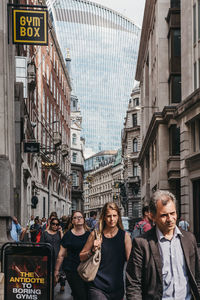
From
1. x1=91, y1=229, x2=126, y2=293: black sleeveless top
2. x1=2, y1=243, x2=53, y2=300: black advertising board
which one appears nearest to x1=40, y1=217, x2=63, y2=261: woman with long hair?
x1=2, y1=243, x2=53, y2=300: black advertising board

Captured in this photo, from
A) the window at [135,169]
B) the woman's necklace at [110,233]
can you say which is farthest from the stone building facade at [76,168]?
the woman's necklace at [110,233]

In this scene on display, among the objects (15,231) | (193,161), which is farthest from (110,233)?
(193,161)

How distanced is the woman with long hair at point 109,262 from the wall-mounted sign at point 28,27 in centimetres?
902

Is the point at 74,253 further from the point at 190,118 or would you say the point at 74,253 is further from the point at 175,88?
the point at 175,88

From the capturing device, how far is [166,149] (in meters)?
34.3

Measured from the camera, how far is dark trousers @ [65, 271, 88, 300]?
7.05 meters

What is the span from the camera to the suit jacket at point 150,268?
4.04m

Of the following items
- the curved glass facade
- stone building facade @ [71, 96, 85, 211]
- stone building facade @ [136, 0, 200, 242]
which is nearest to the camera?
stone building facade @ [136, 0, 200, 242]

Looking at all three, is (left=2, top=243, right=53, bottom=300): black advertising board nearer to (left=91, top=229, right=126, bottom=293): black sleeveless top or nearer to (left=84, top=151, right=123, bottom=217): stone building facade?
(left=91, top=229, right=126, bottom=293): black sleeveless top

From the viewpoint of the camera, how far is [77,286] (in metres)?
7.29

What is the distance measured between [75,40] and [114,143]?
39.9m

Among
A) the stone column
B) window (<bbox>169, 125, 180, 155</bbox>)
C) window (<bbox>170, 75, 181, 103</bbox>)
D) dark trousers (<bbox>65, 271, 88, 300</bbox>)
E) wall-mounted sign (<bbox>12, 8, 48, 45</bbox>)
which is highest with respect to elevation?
window (<bbox>170, 75, 181, 103</bbox>)

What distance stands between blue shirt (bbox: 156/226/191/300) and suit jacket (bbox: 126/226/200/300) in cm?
4

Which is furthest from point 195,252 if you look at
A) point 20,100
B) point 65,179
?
point 65,179
